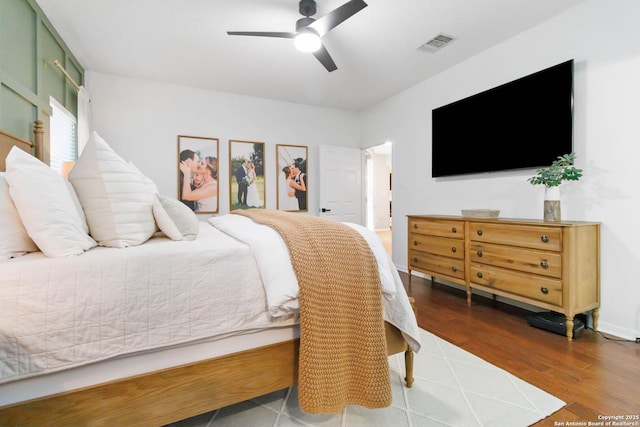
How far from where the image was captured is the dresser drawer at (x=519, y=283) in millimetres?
2150

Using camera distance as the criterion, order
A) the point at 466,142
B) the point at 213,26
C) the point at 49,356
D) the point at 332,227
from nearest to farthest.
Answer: the point at 49,356 → the point at 332,227 → the point at 213,26 → the point at 466,142

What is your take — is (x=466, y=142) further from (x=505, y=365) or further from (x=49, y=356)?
(x=49, y=356)

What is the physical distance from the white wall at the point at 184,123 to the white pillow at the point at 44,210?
9.34ft

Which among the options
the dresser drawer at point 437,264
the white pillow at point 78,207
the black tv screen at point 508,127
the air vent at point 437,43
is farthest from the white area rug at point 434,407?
the air vent at point 437,43

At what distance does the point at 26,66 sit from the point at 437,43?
354 centimetres

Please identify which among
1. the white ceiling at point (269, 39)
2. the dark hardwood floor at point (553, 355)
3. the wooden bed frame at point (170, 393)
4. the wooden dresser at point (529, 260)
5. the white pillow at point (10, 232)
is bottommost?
the dark hardwood floor at point (553, 355)

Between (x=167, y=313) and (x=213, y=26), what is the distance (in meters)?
2.59

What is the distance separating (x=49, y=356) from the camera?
0.92 m

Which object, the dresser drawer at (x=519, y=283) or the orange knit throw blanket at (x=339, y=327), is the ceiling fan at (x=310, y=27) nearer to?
the orange knit throw blanket at (x=339, y=327)

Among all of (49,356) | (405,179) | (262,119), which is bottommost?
(49,356)

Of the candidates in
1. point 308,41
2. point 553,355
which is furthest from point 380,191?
point 553,355

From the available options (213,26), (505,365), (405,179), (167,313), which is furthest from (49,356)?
(405,179)

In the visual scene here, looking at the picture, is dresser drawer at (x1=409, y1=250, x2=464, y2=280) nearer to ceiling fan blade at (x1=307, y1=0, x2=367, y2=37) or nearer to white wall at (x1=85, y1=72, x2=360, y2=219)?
white wall at (x1=85, y1=72, x2=360, y2=219)

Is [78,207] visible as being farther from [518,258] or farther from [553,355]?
[518,258]
